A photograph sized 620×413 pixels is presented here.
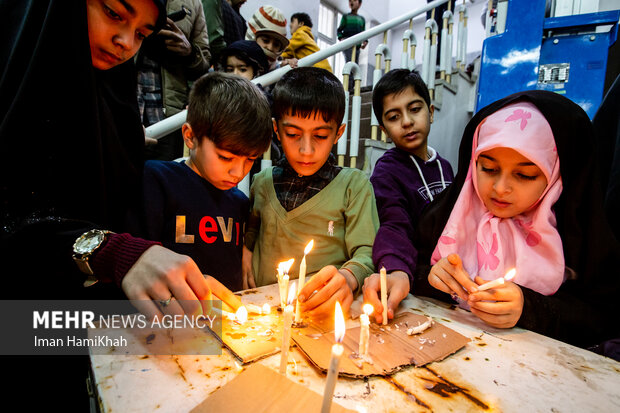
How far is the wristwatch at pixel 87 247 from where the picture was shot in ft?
2.70

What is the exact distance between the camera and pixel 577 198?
106 centimetres

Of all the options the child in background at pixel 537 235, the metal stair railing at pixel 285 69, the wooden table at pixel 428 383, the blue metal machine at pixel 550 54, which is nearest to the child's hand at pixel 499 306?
the child in background at pixel 537 235

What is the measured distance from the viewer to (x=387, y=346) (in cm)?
76

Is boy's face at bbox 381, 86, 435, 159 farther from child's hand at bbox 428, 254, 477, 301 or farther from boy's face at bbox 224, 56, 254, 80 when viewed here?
boy's face at bbox 224, 56, 254, 80

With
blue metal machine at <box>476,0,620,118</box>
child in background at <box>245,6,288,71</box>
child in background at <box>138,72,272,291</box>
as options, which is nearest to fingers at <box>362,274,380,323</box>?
child in background at <box>138,72,272,291</box>

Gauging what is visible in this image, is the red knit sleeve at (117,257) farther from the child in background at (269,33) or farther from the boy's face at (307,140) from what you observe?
the child in background at (269,33)

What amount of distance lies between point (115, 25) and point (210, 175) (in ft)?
1.82

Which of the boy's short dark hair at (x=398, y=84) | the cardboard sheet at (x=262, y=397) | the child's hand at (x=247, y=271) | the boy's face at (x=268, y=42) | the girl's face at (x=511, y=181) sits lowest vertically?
the child's hand at (x=247, y=271)

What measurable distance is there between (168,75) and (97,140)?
1493 mm

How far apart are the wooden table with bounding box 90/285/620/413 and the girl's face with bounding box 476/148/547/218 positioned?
478 millimetres

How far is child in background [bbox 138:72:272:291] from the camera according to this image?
1169 mm

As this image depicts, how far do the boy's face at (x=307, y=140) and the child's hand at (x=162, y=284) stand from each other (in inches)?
28.4

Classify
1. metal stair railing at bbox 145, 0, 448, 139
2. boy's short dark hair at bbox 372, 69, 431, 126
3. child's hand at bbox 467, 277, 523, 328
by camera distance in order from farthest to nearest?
boy's short dark hair at bbox 372, 69, 431, 126, metal stair railing at bbox 145, 0, 448, 139, child's hand at bbox 467, 277, 523, 328

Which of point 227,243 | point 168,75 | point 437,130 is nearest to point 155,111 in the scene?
point 168,75
